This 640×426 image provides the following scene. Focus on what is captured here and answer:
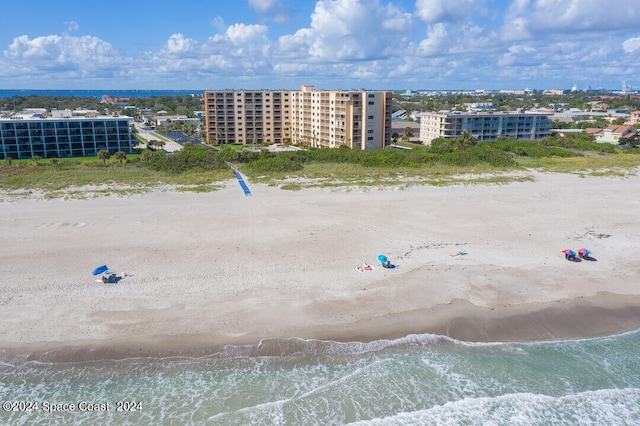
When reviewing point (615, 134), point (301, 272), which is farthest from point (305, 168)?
point (615, 134)

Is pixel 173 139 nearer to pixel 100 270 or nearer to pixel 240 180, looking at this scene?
pixel 240 180

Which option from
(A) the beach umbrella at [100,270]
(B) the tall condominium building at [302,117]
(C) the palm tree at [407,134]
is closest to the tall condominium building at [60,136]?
(B) the tall condominium building at [302,117]

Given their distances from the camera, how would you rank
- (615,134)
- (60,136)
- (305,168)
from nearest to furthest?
(305,168), (60,136), (615,134)

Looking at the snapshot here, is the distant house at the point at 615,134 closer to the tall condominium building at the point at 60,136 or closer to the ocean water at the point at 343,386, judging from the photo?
the ocean water at the point at 343,386

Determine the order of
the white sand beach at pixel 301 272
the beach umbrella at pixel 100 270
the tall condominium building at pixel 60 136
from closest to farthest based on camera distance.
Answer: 1. the white sand beach at pixel 301 272
2. the beach umbrella at pixel 100 270
3. the tall condominium building at pixel 60 136

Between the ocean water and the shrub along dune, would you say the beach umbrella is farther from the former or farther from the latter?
the shrub along dune

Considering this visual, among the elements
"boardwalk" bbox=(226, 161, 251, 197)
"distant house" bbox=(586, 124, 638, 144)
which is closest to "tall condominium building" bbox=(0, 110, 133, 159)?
"boardwalk" bbox=(226, 161, 251, 197)
